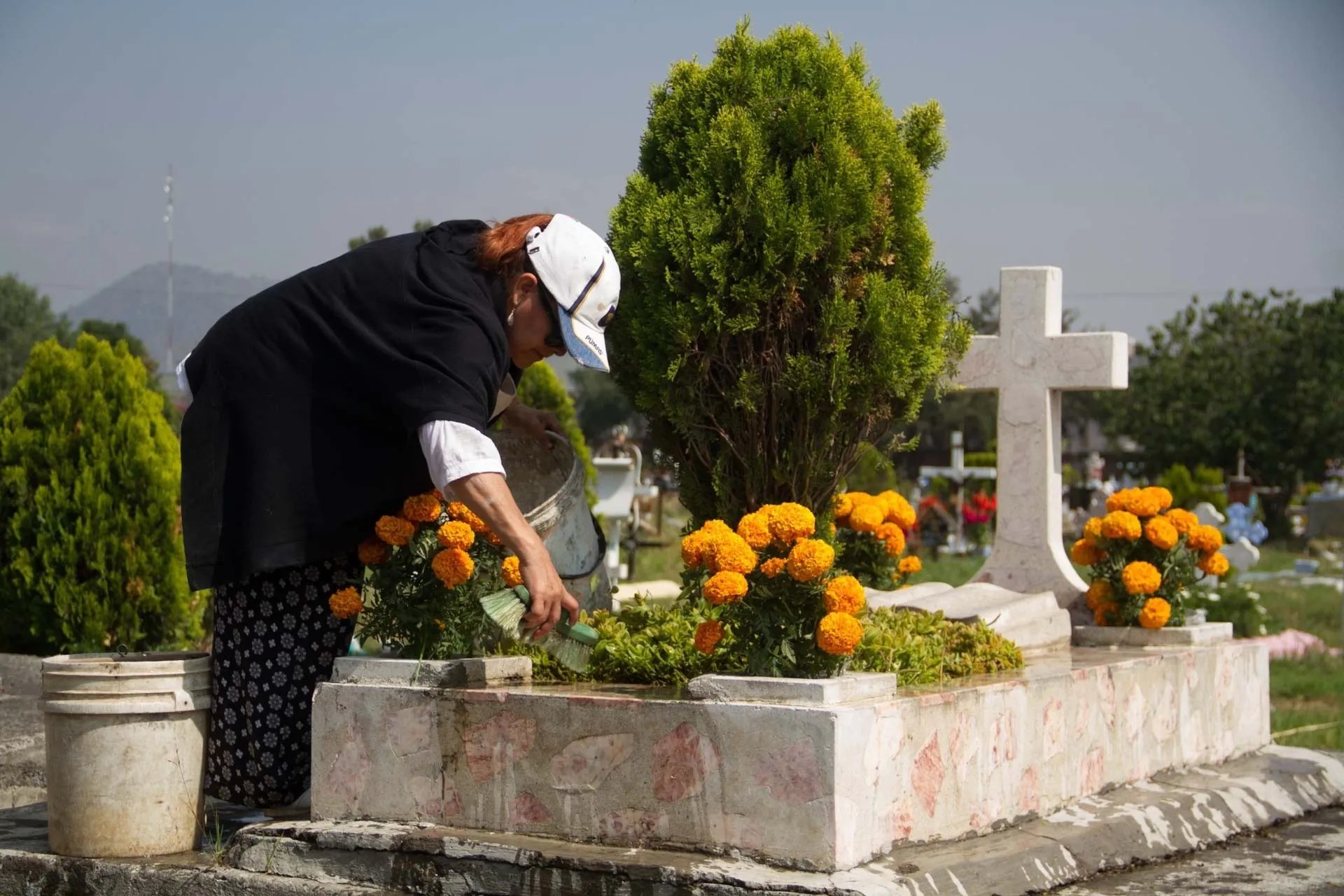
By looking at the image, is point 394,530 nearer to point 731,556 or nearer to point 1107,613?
point 731,556

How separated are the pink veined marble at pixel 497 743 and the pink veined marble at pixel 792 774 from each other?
619 mm

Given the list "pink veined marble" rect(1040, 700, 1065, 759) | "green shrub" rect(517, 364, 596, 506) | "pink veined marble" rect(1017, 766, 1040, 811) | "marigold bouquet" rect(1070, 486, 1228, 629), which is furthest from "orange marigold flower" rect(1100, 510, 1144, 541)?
"green shrub" rect(517, 364, 596, 506)

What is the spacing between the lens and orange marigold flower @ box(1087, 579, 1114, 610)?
540 centimetres

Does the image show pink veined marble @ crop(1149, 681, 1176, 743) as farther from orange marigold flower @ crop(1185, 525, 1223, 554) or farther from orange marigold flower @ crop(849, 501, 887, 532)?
orange marigold flower @ crop(849, 501, 887, 532)

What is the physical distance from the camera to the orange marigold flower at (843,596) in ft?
10.5

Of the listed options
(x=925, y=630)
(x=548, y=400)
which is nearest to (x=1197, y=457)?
(x=548, y=400)

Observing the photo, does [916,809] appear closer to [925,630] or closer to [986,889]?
[986,889]

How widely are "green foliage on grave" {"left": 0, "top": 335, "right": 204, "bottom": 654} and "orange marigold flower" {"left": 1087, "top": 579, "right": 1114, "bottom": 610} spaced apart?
4.35 metres

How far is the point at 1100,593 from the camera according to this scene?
Result: 5410 millimetres

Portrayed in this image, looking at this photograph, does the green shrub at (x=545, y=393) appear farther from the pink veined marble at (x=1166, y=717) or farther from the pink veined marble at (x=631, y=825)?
the pink veined marble at (x=631, y=825)

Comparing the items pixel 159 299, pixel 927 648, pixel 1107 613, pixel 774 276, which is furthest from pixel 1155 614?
pixel 159 299

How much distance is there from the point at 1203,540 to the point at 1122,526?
38 cm

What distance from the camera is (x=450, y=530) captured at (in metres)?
3.45

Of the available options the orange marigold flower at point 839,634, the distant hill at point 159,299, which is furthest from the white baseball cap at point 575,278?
the distant hill at point 159,299
